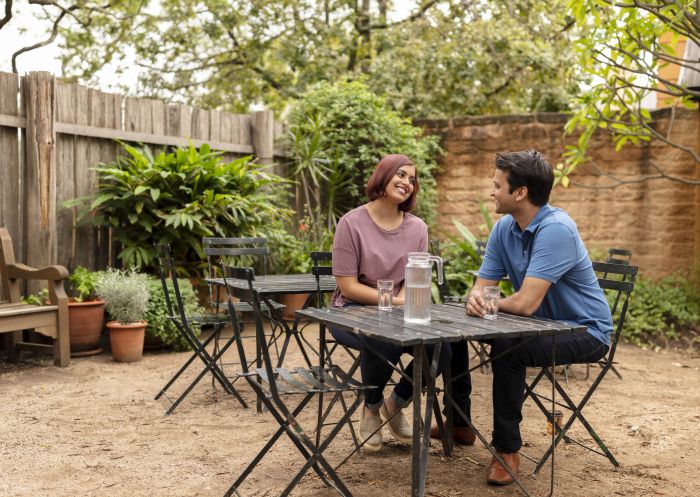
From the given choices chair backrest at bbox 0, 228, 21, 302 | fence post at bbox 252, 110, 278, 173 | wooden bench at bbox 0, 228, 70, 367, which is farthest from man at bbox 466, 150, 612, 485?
fence post at bbox 252, 110, 278, 173

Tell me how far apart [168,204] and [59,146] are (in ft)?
3.33

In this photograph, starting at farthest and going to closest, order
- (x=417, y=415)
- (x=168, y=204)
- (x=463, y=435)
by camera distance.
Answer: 1. (x=168, y=204)
2. (x=463, y=435)
3. (x=417, y=415)

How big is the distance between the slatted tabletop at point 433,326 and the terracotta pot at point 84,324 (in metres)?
3.18

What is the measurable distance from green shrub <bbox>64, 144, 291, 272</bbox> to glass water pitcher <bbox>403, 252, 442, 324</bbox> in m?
3.68

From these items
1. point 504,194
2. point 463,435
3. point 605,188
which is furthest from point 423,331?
point 605,188

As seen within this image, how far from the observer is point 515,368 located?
10.3 ft

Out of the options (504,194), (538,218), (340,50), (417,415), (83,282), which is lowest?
(417,415)

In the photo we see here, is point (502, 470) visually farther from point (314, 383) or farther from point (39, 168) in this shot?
point (39, 168)

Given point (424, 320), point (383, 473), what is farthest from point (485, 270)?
point (383, 473)

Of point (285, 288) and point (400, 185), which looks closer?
point (400, 185)

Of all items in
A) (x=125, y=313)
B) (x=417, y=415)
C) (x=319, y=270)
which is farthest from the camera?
(x=125, y=313)

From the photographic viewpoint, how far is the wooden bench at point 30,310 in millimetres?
5250

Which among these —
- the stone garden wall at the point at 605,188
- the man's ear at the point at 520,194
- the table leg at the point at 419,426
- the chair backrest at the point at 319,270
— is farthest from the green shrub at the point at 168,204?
the table leg at the point at 419,426

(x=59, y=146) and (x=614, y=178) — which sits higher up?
(x=59, y=146)
